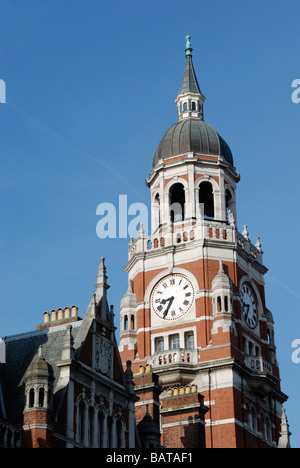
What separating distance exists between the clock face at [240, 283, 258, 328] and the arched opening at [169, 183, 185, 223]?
760 cm

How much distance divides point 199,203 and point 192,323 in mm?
10413

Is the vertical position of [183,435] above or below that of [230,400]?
below

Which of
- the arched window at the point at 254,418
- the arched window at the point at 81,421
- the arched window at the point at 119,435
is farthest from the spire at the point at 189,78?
the arched window at the point at 81,421

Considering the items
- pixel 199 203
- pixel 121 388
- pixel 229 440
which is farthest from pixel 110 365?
pixel 199 203

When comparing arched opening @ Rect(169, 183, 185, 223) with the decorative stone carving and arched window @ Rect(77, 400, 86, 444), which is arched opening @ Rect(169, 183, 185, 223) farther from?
Answer: arched window @ Rect(77, 400, 86, 444)

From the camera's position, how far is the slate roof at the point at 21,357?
49.0 meters

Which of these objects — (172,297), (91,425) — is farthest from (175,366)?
(91,425)

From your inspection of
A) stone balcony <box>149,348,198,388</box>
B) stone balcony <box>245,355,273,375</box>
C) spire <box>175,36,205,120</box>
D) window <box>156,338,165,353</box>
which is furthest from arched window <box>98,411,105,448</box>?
spire <box>175,36,205,120</box>

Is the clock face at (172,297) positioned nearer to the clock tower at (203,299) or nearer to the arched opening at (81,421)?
the clock tower at (203,299)

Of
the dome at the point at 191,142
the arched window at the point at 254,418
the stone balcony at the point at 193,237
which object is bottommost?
the arched window at the point at 254,418

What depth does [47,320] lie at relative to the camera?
2298 inches

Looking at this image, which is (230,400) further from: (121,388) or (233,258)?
(121,388)

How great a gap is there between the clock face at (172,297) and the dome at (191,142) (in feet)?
34.2

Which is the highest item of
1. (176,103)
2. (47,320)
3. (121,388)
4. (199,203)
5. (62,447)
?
(176,103)
